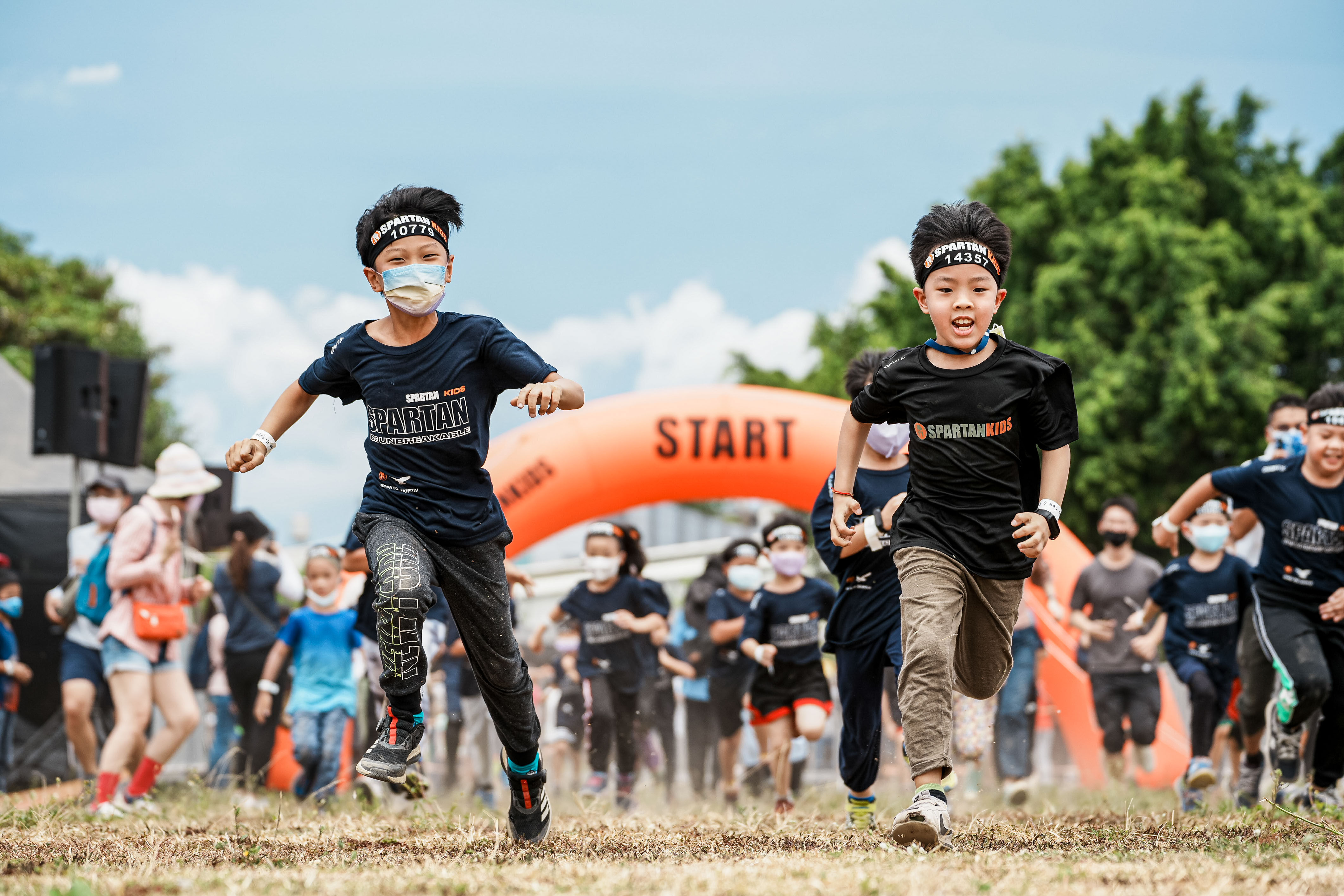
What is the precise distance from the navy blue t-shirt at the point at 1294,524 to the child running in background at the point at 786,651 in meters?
2.55

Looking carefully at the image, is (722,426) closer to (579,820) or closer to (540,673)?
(540,673)

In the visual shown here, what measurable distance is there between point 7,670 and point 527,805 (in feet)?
21.1

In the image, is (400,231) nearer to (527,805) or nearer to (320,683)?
(527,805)

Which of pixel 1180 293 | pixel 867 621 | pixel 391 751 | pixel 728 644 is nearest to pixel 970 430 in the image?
pixel 867 621

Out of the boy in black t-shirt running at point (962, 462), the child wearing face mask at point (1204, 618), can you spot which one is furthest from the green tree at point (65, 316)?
the boy in black t-shirt running at point (962, 462)

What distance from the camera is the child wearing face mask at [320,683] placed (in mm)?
8219

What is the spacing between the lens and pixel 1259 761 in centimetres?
705

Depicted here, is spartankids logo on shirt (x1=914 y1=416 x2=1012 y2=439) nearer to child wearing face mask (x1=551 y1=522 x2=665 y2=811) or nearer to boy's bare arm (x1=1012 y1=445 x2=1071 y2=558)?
boy's bare arm (x1=1012 y1=445 x2=1071 y2=558)

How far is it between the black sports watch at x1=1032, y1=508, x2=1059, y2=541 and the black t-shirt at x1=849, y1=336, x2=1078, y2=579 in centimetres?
12

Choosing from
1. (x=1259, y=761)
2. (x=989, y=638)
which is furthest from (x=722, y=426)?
(x=989, y=638)

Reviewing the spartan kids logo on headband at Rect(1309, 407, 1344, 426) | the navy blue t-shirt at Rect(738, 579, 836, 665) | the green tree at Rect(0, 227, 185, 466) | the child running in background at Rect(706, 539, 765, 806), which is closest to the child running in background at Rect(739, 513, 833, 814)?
the navy blue t-shirt at Rect(738, 579, 836, 665)

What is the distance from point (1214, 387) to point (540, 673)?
43.0ft

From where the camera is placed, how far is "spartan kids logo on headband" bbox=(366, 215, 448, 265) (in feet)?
14.3

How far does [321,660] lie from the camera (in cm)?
831
